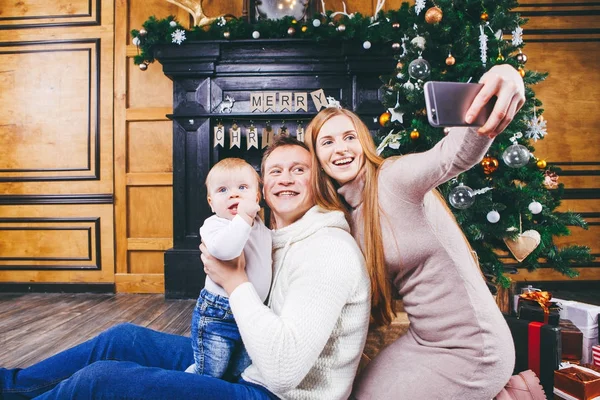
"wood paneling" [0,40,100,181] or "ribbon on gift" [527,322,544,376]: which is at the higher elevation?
"wood paneling" [0,40,100,181]

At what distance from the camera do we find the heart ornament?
2160 mm

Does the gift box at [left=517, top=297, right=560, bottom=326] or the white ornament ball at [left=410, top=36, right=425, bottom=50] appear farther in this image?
the white ornament ball at [left=410, top=36, right=425, bottom=50]

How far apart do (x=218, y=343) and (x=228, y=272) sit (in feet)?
0.70

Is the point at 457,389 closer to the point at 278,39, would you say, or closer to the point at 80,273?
the point at 278,39

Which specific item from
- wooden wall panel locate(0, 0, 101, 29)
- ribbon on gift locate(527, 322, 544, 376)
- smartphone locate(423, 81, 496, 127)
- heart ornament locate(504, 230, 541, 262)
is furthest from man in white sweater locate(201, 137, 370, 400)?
wooden wall panel locate(0, 0, 101, 29)

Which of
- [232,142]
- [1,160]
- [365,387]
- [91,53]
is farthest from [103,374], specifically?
[1,160]

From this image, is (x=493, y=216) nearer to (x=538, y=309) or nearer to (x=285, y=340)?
(x=538, y=309)

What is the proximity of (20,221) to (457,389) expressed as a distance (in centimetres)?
440

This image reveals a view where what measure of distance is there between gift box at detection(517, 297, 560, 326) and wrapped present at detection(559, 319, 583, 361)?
180 millimetres

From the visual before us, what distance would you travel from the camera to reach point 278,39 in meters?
3.33

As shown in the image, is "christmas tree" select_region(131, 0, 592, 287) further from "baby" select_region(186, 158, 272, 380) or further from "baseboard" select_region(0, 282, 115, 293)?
"baseboard" select_region(0, 282, 115, 293)

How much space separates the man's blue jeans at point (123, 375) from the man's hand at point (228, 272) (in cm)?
22

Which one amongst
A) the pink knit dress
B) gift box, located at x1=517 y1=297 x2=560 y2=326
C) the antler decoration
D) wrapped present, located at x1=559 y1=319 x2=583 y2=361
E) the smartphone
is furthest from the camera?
the antler decoration

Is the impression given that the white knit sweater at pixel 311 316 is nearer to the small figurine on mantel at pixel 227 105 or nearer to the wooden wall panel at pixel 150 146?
the small figurine on mantel at pixel 227 105
